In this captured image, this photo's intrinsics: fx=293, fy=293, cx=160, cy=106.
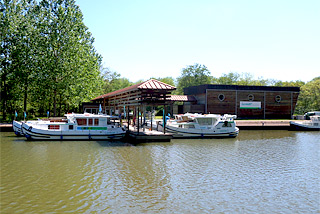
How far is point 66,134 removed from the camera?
97.4ft

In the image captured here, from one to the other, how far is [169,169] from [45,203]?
805cm

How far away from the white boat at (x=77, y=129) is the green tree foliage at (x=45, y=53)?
47.6 ft

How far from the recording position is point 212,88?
5541 centimetres

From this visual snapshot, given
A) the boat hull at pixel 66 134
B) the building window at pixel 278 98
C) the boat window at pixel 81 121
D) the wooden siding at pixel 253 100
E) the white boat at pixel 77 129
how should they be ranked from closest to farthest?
the boat hull at pixel 66 134 → the white boat at pixel 77 129 → the boat window at pixel 81 121 → the wooden siding at pixel 253 100 → the building window at pixel 278 98

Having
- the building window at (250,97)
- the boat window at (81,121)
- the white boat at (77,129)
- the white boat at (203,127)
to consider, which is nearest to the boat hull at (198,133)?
the white boat at (203,127)

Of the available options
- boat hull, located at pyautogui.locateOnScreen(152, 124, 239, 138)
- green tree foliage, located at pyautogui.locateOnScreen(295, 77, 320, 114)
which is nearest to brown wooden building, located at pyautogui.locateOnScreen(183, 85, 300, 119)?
boat hull, located at pyautogui.locateOnScreen(152, 124, 239, 138)

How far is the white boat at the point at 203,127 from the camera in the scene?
34438 mm

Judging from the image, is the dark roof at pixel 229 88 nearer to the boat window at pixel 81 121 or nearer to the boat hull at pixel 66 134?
the boat hull at pixel 66 134

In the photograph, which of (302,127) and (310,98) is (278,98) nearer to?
(302,127)

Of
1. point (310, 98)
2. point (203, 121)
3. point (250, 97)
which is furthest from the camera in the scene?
point (310, 98)

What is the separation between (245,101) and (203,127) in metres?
25.4

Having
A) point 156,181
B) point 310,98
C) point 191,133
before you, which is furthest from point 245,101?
point 156,181

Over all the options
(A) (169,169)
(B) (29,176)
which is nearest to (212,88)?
(A) (169,169)

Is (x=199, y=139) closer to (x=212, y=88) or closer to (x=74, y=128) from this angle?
(x=74, y=128)
